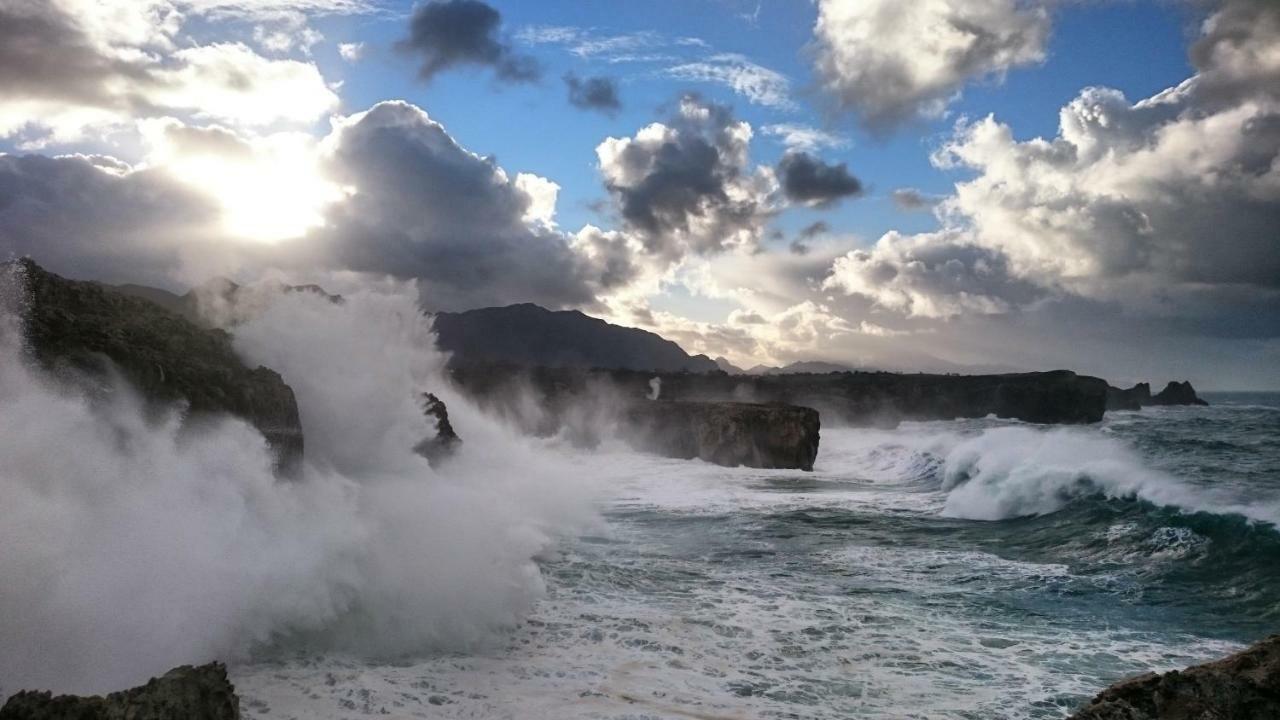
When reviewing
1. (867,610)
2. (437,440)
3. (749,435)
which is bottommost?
(867,610)

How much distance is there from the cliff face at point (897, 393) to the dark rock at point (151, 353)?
53.3 meters

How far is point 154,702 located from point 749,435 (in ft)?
106

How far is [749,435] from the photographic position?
117ft

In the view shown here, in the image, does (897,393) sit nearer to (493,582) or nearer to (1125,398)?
(1125,398)

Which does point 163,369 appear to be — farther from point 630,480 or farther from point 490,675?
point 630,480

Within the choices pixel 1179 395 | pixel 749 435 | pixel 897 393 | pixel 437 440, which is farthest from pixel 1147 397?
pixel 437 440

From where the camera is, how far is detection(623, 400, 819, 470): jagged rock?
34938 mm

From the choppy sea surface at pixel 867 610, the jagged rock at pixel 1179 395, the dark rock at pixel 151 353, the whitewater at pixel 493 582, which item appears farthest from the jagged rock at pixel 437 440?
the jagged rock at pixel 1179 395

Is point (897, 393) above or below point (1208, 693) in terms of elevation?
above

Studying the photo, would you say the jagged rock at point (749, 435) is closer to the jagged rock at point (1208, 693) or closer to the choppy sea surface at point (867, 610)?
the choppy sea surface at point (867, 610)

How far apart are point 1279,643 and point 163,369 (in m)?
10.8

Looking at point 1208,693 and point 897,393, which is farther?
point 897,393

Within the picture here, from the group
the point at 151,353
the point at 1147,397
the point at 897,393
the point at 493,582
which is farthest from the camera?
the point at 1147,397

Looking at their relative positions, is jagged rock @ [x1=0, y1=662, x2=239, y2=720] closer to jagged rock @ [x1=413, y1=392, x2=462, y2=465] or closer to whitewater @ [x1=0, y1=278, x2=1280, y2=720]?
whitewater @ [x1=0, y1=278, x2=1280, y2=720]
